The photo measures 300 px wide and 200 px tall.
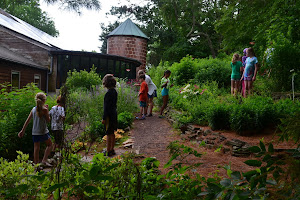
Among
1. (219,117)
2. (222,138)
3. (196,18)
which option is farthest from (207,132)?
(196,18)

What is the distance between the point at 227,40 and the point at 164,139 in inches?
395

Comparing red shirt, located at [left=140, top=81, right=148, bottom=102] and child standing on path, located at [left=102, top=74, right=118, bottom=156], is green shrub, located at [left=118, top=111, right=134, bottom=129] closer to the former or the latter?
red shirt, located at [left=140, top=81, right=148, bottom=102]

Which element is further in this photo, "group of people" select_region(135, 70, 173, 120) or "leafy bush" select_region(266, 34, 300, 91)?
"group of people" select_region(135, 70, 173, 120)

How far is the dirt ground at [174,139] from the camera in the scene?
4187mm

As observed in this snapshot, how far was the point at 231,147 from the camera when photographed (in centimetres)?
525

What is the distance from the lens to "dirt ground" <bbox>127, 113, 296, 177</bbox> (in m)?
4.19

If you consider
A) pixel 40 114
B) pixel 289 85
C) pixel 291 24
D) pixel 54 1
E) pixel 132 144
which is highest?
pixel 291 24

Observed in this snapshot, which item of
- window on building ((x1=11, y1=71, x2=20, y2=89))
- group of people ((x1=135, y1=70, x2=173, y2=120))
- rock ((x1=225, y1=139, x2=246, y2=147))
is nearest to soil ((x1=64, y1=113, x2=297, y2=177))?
rock ((x1=225, y1=139, x2=246, y2=147))

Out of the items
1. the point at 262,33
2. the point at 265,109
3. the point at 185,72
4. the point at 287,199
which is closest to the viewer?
the point at 287,199

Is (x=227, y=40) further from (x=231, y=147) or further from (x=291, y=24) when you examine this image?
(x=231, y=147)

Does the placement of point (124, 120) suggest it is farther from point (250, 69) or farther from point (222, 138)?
point (250, 69)

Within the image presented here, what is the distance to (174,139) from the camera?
22.1 feet

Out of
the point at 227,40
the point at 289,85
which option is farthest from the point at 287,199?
Result: the point at 227,40

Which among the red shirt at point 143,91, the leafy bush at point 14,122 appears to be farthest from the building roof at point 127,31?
the leafy bush at point 14,122
